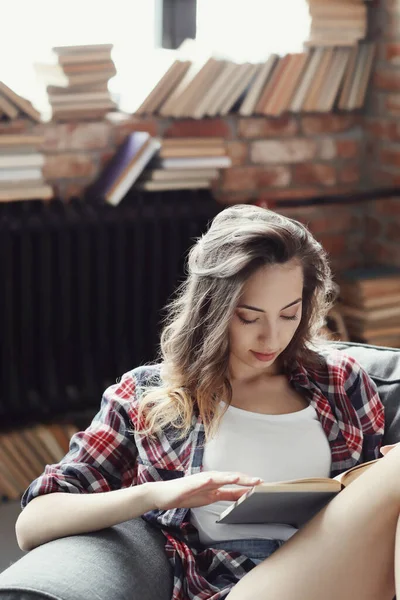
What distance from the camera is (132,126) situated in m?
2.73

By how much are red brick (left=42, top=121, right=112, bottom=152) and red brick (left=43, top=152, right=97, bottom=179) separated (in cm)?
2

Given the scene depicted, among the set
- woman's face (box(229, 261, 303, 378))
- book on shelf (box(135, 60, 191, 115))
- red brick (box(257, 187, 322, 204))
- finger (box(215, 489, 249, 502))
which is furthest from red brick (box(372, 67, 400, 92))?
finger (box(215, 489, 249, 502))

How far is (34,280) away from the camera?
2658 millimetres

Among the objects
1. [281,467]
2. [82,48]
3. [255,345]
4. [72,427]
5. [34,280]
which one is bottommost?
[72,427]

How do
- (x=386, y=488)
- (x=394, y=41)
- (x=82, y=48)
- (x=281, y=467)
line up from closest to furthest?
1. (x=386, y=488)
2. (x=281, y=467)
3. (x=82, y=48)
4. (x=394, y=41)

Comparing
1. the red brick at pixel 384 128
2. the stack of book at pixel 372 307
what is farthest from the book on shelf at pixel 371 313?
the red brick at pixel 384 128

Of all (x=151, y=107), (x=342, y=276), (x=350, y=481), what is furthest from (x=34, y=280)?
(x=350, y=481)

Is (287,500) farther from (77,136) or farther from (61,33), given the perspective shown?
(61,33)

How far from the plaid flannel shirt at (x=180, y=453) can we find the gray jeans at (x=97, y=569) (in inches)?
1.6

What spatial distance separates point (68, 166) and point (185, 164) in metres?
0.33

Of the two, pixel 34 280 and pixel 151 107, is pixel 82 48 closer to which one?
pixel 151 107

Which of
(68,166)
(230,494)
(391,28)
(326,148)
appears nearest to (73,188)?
(68,166)

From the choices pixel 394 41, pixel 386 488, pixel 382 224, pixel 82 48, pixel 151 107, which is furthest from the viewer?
pixel 382 224

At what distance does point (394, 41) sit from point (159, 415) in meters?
1.85
